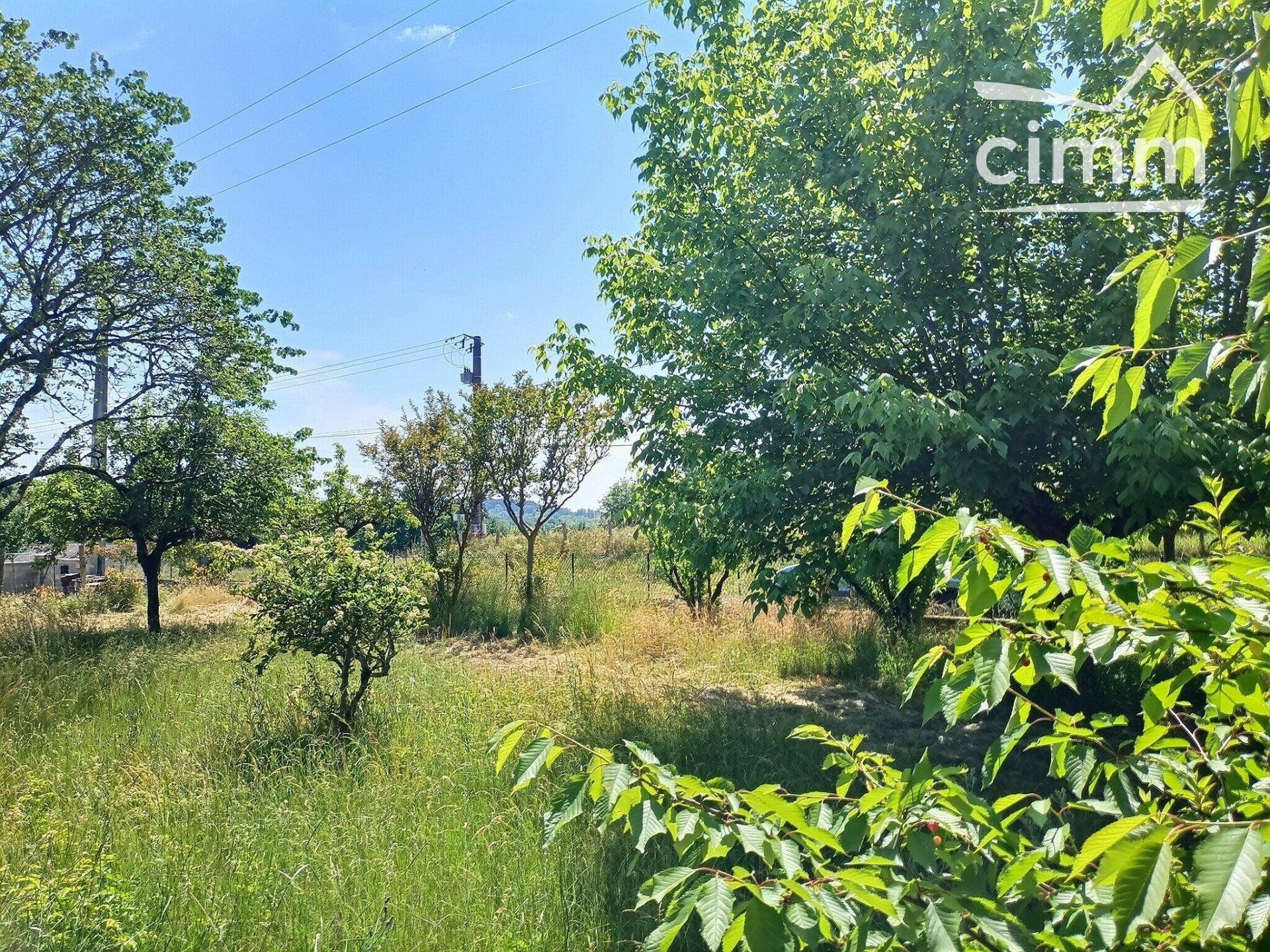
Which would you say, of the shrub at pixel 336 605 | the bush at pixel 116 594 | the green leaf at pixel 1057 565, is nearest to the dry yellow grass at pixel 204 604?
the bush at pixel 116 594

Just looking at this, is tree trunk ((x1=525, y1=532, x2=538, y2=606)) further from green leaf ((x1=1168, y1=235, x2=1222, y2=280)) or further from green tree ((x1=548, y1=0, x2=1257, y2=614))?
green leaf ((x1=1168, y1=235, x2=1222, y2=280))

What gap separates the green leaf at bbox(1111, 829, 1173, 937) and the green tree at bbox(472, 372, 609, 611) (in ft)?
38.7

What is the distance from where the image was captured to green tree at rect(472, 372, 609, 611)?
41.1 ft

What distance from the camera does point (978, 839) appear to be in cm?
136

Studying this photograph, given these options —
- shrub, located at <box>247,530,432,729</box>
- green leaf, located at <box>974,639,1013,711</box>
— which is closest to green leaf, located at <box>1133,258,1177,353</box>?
green leaf, located at <box>974,639,1013,711</box>

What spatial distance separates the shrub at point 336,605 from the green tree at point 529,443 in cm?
681

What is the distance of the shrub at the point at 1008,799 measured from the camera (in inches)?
39.1

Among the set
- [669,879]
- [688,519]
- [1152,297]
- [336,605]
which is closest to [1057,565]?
[1152,297]

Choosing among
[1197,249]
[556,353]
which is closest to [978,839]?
[1197,249]

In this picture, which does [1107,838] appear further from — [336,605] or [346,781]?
[336,605]

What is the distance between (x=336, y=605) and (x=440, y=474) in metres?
8.07

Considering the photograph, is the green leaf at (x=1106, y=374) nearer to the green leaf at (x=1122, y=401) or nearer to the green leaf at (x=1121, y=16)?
the green leaf at (x=1122, y=401)

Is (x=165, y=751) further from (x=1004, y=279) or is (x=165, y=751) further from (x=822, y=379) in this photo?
(x=1004, y=279)

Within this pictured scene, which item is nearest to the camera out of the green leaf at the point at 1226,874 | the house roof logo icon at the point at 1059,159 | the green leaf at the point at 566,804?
the green leaf at the point at 1226,874
